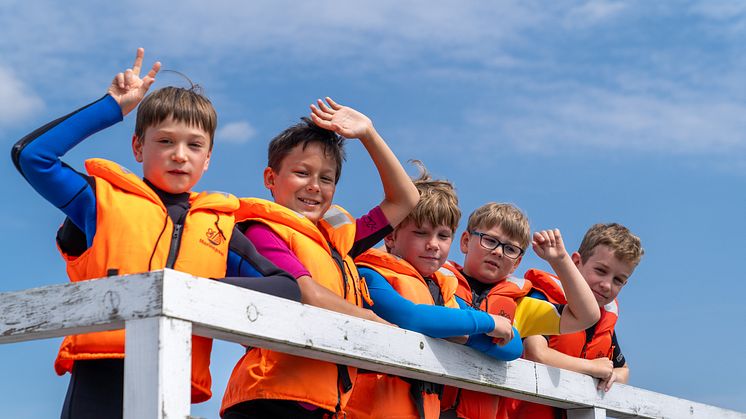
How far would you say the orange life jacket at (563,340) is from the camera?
606 centimetres

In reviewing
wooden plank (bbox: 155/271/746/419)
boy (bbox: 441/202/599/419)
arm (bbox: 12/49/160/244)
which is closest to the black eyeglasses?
boy (bbox: 441/202/599/419)

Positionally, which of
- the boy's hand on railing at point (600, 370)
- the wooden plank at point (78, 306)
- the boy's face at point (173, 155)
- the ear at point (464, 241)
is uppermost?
the ear at point (464, 241)

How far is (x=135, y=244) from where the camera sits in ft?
13.0

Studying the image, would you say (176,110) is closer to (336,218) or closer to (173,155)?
(173,155)

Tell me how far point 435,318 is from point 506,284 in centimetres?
121

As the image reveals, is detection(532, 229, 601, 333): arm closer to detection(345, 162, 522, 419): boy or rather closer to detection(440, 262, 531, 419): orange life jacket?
detection(440, 262, 531, 419): orange life jacket

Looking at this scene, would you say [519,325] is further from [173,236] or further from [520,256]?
[173,236]

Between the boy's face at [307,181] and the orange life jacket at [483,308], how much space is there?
1075 millimetres

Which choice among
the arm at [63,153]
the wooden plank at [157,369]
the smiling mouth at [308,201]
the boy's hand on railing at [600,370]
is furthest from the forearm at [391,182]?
the wooden plank at [157,369]

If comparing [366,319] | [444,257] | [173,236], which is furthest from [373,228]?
[173,236]

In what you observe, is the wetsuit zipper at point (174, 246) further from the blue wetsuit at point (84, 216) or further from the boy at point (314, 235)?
the boy at point (314, 235)

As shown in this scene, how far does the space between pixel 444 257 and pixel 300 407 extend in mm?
1340

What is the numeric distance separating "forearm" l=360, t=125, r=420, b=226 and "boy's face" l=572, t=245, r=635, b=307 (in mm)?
1874

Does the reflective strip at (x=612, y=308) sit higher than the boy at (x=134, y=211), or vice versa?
the reflective strip at (x=612, y=308)
